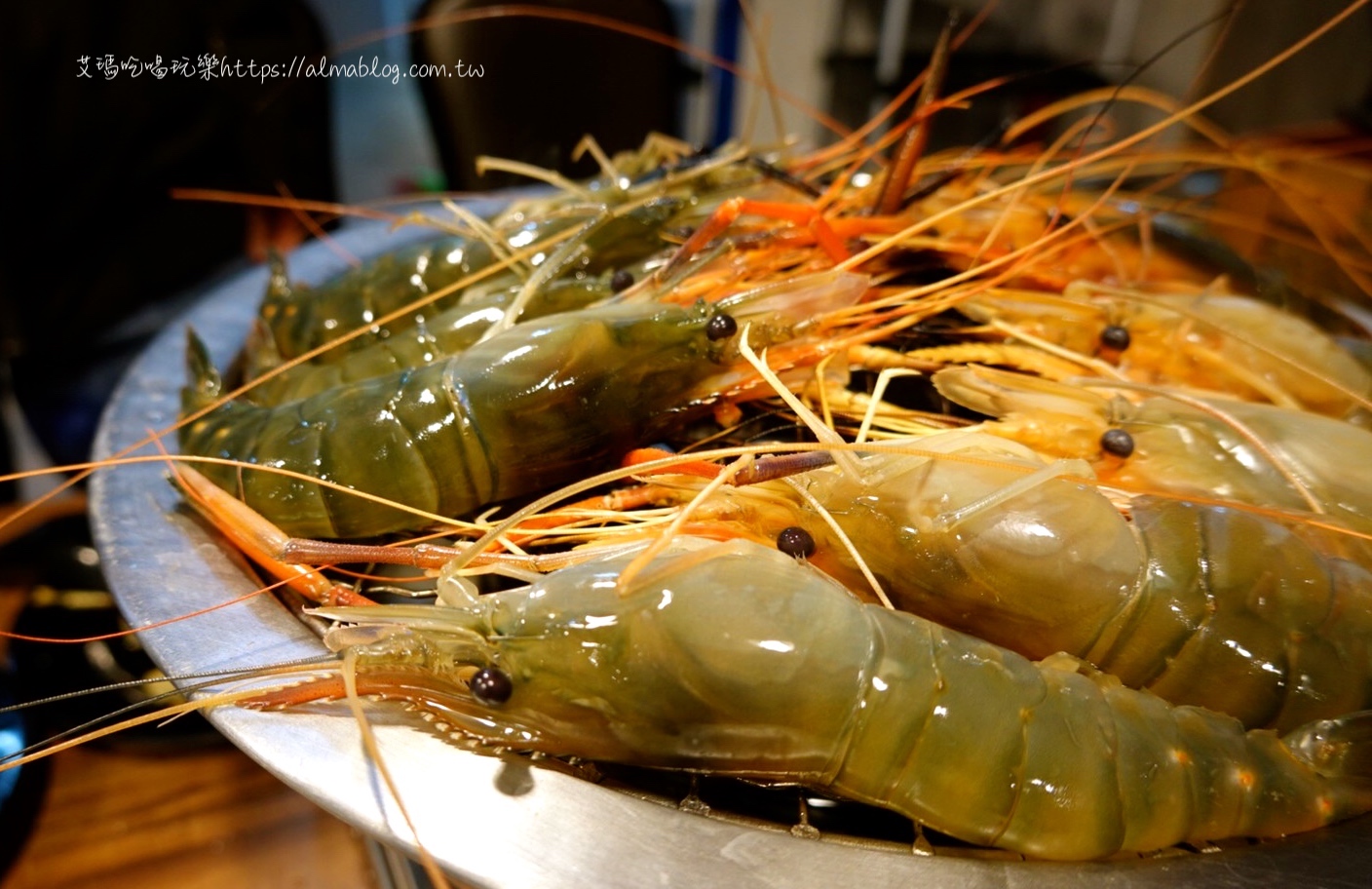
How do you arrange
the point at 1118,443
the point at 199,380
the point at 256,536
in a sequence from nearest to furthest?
the point at 256,536 < the point at 1118,443 < the point at 199,380

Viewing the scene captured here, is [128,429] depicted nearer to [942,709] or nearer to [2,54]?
[942,709]

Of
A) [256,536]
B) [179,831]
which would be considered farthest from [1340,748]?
[179,831]

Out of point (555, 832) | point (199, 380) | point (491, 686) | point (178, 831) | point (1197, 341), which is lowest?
point (178, 831)

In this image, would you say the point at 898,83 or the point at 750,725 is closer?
the point at 750,725

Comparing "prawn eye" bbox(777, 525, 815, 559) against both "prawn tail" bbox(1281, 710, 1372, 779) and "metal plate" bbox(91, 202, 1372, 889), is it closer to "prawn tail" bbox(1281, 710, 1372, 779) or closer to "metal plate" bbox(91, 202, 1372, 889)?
"metal plate" bbox(91, 202, 1372, 889)

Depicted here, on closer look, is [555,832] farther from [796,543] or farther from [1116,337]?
[1116,337]

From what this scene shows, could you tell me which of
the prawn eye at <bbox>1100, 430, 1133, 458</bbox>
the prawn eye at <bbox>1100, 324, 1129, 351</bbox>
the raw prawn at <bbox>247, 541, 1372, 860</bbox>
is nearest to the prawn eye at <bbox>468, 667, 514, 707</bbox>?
the raw prawn at <bbox>247, 541, 1372, 860</bbox>

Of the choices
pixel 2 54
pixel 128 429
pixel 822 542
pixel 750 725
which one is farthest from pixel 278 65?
pixel 750 725
